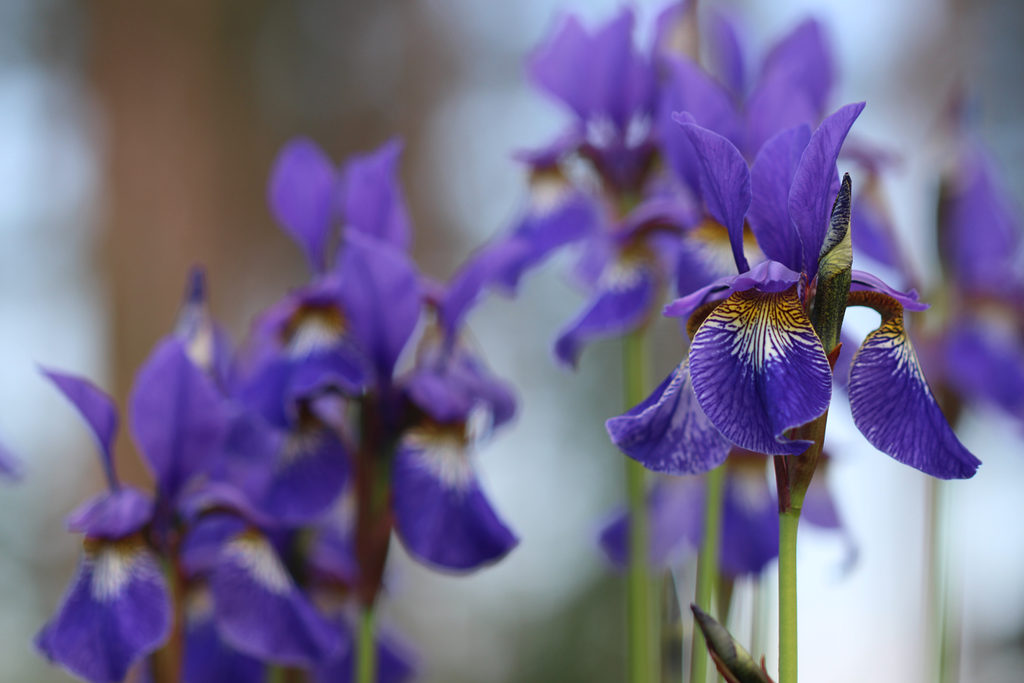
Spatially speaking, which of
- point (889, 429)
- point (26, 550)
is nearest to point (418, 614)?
point (26, 550)

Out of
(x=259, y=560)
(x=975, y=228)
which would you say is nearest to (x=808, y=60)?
(x=975, y=228)

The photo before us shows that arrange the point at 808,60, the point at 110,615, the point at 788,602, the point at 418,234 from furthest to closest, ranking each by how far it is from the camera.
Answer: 1. the point at 418,234
2. the point at 808,60
3. the point at 110,615
4. the point at 788,602

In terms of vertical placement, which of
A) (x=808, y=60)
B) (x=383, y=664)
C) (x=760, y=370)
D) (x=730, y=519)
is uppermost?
(x=808, y=60)

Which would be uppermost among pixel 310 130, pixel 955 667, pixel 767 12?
pixel 767 12

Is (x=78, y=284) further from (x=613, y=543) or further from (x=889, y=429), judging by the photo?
(x=889, y=429)

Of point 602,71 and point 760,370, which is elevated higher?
point 602,71

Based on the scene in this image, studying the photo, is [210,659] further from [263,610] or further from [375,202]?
[375,202]

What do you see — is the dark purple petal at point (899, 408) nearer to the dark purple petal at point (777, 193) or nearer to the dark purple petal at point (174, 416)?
the dark purple petal at point (777, 193)
